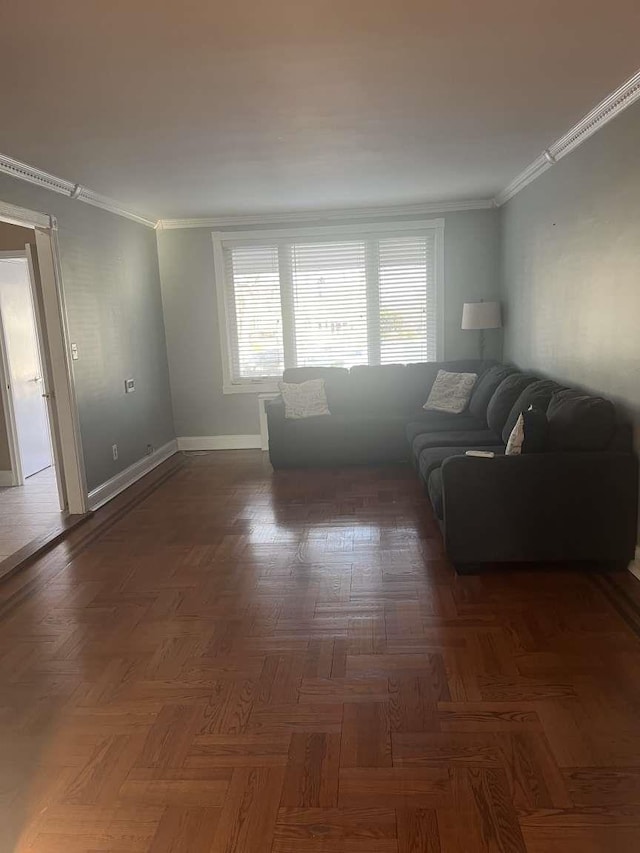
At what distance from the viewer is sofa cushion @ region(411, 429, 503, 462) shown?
462 cm

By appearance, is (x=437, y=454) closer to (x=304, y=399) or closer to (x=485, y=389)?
(x=485, y=389)

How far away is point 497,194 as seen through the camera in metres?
6.03

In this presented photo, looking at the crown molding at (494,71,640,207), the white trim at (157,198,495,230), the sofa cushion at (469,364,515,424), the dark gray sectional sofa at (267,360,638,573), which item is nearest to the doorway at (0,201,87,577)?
the white trim at (157,198,495,230)

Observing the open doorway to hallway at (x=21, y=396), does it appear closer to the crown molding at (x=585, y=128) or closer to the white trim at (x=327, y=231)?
the white trim at (x=327, y=231)

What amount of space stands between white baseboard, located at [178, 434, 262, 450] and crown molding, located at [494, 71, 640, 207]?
376cm

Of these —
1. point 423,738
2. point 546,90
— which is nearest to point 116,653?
point 423,738

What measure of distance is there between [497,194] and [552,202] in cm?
158

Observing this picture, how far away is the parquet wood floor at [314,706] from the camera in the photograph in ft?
5.92

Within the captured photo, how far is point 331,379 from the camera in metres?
6.41

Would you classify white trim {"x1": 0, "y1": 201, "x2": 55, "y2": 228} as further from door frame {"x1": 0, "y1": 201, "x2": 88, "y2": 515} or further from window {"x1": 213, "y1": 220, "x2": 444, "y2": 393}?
window {"x1": 213, "y1": 220, "x2": 444, "y2": 393}

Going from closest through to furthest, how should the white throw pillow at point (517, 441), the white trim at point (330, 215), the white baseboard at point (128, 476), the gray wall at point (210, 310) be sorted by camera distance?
the white throw pillow at point (517, 441)
the white baseboard at point (128, 476)
the white trim at point (330, 215)
the gray wall at point (210, 310)

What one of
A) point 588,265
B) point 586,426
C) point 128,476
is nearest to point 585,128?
point 588,265

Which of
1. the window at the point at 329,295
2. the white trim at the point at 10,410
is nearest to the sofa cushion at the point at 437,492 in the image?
the window at the point at 329,295

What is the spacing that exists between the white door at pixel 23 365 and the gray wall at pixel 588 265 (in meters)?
4.67
